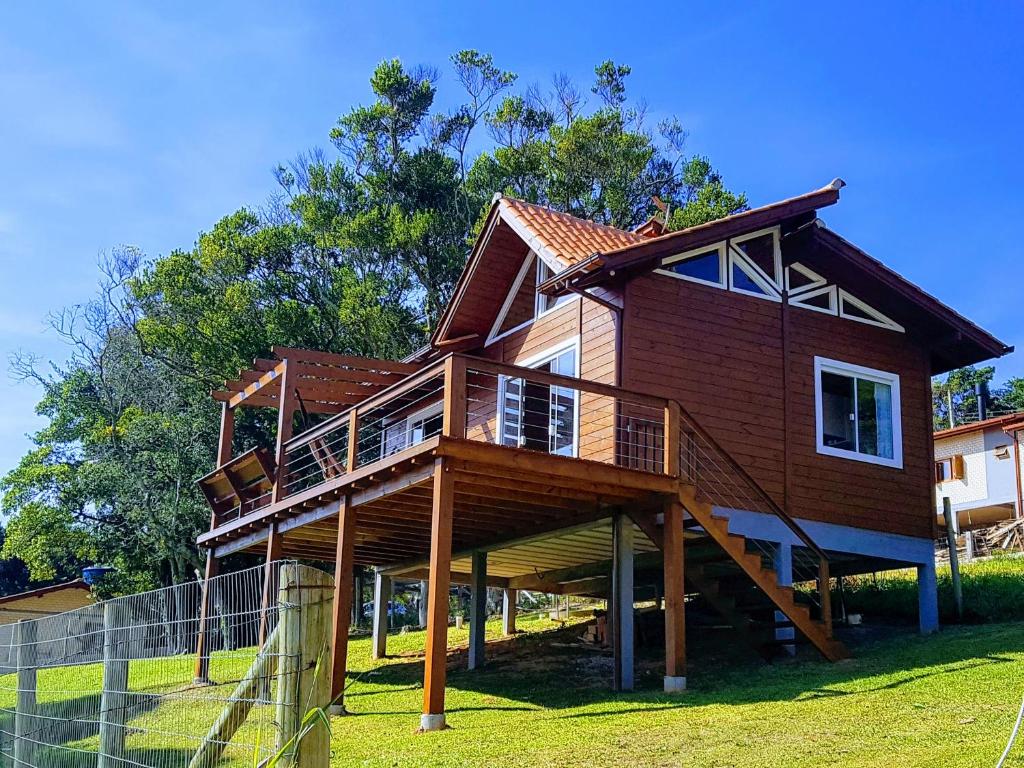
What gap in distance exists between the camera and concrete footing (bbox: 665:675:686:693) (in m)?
12.2

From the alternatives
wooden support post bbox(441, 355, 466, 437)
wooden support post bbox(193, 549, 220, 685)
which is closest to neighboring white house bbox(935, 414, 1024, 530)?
wooden support post bbox(441, 355, 466, 437)

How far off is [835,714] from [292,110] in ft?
53.7

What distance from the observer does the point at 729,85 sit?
1983cm

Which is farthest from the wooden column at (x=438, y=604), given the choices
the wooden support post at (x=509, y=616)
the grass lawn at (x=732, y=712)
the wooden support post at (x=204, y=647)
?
the wooden support post at (x=509, y=616)

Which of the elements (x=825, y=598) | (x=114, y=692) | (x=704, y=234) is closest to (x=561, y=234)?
(x=704, y=234)

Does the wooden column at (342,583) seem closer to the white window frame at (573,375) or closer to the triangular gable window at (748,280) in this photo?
the white window frame at (573,375)

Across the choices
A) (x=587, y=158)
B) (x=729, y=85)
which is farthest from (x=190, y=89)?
(x=587, y=158)

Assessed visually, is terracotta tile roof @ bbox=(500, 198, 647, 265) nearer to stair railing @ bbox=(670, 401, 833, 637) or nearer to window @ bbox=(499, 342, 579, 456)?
window @ bbox=(499, 342, 579, 456)

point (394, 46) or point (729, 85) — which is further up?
point (394, 46)

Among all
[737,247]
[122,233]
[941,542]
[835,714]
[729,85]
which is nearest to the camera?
[835,714]

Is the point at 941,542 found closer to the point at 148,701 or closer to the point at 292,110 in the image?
the point at 292,110

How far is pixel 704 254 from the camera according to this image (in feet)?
51.8

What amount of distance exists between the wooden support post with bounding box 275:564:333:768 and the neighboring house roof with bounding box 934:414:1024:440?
1211 inches

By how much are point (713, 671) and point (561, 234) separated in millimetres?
6399
